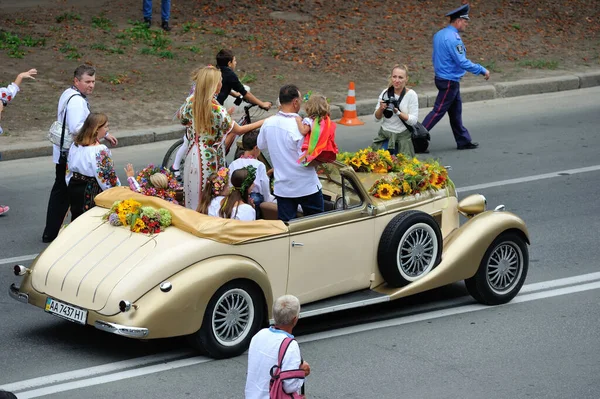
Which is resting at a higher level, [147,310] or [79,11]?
[79,11]

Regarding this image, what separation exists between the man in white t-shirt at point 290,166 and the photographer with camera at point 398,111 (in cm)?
365

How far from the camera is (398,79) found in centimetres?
1207

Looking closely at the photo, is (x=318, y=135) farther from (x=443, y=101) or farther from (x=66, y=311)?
(x=443, y=101)

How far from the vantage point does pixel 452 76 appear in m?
14.8

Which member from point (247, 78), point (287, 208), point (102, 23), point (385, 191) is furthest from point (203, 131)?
point (102, 23)

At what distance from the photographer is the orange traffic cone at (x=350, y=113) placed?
52.6 feet

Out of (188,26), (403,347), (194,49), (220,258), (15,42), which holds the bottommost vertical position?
(403,347)

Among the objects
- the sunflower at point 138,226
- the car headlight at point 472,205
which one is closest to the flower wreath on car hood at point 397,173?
the car headlight at point 472,205

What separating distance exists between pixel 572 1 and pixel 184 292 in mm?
18352

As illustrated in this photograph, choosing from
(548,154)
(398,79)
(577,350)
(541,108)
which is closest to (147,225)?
(577,350)

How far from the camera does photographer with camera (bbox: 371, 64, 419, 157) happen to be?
1209 centimetres

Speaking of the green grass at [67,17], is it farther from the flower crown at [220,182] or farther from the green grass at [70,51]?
the flower crown at [220,182]

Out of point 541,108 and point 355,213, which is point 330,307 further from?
point 541,108

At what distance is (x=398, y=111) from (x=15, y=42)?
8709mm
